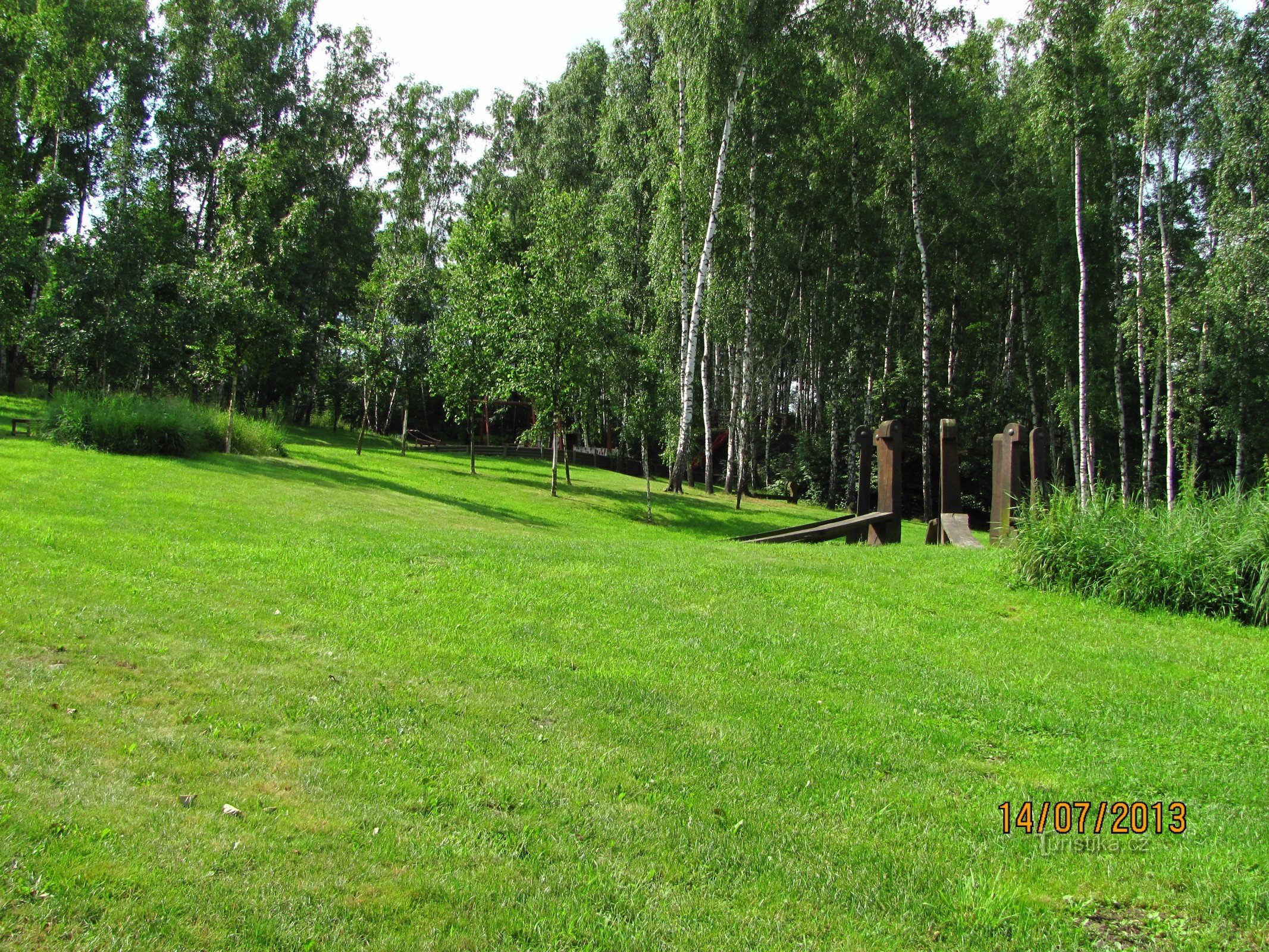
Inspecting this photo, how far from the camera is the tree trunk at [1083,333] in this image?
23.6m

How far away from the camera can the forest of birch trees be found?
2348cm

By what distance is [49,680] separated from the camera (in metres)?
4.93

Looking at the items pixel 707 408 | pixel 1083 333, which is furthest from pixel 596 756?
pixel 707 408

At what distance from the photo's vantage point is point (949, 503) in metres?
12.6

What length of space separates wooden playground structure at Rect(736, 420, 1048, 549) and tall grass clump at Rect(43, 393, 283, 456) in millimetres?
14183

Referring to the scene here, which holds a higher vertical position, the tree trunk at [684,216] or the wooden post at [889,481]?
the tree trunk at [684,216]

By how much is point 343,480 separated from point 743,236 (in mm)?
15238

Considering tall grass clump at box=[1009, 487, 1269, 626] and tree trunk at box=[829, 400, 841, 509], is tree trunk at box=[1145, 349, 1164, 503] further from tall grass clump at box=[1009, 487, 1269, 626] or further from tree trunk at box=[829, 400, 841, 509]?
tall grass clump at box=[1009, 487, 1269, 626]

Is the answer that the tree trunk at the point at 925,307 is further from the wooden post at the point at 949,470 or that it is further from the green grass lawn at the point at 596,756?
the green grass lawn at the point at 596,756

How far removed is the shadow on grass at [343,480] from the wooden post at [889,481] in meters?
7.72

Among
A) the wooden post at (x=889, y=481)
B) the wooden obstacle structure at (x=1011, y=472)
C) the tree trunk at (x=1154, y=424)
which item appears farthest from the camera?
the tree trunk at (x=1154, y=424)

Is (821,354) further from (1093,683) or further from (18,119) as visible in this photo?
(18,119)
